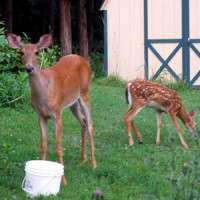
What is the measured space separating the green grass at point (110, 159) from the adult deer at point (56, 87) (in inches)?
13.5

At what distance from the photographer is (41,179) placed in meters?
6.34

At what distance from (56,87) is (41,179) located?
1381 millimetres

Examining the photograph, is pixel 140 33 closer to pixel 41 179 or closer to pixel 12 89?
pixel 12 89

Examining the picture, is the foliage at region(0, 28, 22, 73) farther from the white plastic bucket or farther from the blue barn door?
the white plastic bucket

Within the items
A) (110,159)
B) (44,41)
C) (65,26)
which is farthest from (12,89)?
(65,26)

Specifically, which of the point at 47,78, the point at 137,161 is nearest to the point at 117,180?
the point at 137,161

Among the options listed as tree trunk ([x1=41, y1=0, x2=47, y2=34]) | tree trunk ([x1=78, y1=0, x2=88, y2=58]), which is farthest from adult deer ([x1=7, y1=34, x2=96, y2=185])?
tree trunk ([x1=41, y1=0, x2=47, y2=34])

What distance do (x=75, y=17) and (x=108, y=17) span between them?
38.6 feet

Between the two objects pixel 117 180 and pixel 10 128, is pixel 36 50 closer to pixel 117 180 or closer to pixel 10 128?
pixel 117 180

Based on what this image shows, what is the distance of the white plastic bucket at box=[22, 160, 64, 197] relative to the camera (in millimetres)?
6297

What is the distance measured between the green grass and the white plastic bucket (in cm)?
11

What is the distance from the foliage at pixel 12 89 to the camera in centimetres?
1169

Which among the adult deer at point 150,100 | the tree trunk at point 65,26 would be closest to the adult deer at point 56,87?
the adult deer at point 150,100

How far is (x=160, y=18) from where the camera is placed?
1731cm
